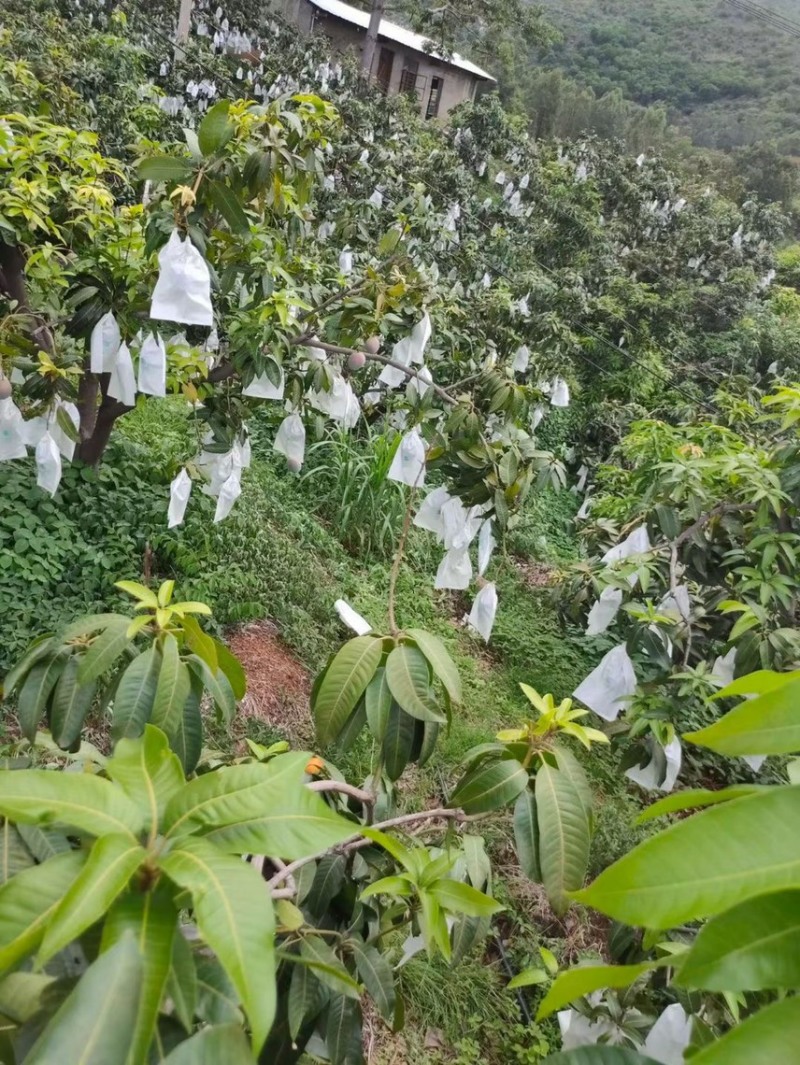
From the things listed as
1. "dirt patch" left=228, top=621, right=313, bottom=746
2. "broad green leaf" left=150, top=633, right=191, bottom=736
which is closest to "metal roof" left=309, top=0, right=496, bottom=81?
"dirt patch" left=228, top=621, right=313, bottom=746

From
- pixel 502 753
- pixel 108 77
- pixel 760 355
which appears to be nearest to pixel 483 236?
pixel 760 355

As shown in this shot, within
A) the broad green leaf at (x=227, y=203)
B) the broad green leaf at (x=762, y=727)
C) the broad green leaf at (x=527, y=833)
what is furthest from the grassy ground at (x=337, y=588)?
the broad green leaf at (x=762, y=727)

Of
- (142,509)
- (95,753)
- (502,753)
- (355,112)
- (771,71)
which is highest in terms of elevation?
(771,71)

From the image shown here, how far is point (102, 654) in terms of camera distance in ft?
2.92

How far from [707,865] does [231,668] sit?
2.32 ft

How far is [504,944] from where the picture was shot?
2105 mm

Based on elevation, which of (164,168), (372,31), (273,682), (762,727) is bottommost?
(273,682)

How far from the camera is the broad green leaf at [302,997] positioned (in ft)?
2.53

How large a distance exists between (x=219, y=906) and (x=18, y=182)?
2317 millimetres

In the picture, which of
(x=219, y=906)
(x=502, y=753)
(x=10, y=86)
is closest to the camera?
(x=219, y=906)

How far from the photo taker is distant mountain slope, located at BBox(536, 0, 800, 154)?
984 inches

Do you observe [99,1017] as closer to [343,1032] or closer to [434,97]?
[343,1032]

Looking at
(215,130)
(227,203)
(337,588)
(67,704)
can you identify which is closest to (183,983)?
(67,704)

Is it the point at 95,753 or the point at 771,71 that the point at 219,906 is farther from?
the point at 771,71
